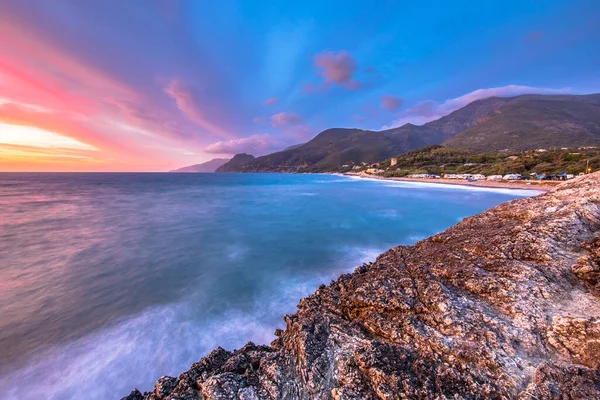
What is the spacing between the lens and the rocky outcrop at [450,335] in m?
2.78

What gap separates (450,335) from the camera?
3.36 m

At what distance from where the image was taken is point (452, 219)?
2094 cm

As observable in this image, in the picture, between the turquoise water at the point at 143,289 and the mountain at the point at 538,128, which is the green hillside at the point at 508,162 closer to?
the mountain at the point at 538,128

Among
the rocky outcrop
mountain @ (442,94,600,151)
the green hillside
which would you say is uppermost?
mountain @ (442,94,600,151)

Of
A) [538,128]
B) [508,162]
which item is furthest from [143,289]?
[538,128]

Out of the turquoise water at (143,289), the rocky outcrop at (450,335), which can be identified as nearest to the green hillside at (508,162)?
the turquoise water at (143,289)

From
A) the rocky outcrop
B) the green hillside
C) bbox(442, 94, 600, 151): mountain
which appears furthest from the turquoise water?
bbox(442, 94, 600, 151): mountain

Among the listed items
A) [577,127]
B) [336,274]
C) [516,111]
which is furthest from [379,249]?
[516,111]

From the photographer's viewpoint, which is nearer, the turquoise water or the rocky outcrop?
the rocky outcrop

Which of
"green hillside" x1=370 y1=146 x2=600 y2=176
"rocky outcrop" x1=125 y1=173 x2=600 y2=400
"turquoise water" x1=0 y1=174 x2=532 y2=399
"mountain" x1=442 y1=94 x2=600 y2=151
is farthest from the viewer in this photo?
"mountain" x1=442 y1=94 x2=600 y2=151

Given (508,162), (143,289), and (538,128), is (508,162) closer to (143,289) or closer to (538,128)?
(143,289)

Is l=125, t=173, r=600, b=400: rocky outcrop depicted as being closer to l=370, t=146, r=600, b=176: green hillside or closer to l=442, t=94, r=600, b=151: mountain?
l=370, t=146, r=600, b=176: green hillside

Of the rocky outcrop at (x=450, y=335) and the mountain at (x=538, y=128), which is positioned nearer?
the rocky outcrop at (x=450, y=335)

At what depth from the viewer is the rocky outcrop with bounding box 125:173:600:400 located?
278 cm
